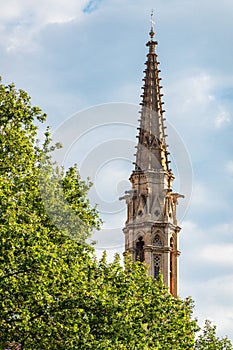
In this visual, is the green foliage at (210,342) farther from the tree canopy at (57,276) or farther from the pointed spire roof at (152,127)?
the pointed spire roof at (152,127)

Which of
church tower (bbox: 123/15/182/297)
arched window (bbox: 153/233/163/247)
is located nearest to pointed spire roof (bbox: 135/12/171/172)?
church tower (bbox: 123/15/182/297)

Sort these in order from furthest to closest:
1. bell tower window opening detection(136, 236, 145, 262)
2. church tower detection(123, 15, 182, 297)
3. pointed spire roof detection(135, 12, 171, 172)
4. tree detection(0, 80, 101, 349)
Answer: pointed spire roof detection(135, 12, 171, 172)
bell tower window opening detection(136, 236, 145, 262)
church tower detection(123, 15, 182, 297)
tree detection(0, 80, 101, 349)

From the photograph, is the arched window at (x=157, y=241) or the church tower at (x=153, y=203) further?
the arched window at (x=157, y=241)

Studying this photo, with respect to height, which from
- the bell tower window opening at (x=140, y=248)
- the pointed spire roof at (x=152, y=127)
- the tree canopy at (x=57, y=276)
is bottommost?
the tree canopy at (x=57, y=276)

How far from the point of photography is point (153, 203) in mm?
77750

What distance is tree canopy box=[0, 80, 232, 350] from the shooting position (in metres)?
31.0

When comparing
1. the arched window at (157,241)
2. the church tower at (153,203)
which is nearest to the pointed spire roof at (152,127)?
the church tower at (153,203)

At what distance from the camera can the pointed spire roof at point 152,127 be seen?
7994cm

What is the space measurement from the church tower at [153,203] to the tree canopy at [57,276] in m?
37.6

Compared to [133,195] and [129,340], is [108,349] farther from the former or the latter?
[133,195]

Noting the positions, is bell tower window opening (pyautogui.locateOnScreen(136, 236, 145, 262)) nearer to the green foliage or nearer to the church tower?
the church tower

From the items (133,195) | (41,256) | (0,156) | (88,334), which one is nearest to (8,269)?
(41,256)

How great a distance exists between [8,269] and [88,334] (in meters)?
3.60

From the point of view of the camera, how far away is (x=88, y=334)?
30.7 meters
